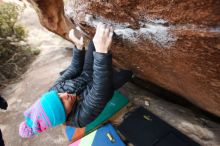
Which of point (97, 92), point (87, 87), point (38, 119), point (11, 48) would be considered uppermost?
point (97, 92)

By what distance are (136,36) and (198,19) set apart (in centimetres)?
65

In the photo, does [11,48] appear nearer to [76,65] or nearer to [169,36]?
[76,65]

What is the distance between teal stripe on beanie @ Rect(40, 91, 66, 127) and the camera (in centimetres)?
215

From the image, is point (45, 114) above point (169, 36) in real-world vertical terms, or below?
below

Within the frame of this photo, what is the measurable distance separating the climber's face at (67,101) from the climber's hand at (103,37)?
1.78 ft

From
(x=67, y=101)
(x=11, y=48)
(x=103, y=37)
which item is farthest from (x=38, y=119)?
(x=11, y=48)

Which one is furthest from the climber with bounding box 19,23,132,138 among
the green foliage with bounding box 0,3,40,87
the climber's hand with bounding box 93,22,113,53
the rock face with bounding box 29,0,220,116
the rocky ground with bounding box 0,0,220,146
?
the green foliage with bounding box 0,3,40,87

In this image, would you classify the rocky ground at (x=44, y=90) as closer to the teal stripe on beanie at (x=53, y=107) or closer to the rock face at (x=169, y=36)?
the rock face at (x=169, y=36)

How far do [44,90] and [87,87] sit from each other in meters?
2.31

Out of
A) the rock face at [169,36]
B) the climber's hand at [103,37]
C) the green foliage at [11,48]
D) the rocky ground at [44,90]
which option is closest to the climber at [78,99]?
the climber's hand at [103,37]

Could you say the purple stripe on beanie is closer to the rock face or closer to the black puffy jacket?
the black puffy jacket

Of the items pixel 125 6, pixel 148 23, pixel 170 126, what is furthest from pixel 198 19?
pixel 170 126

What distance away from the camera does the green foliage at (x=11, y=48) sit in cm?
633

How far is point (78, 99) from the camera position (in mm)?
2490
